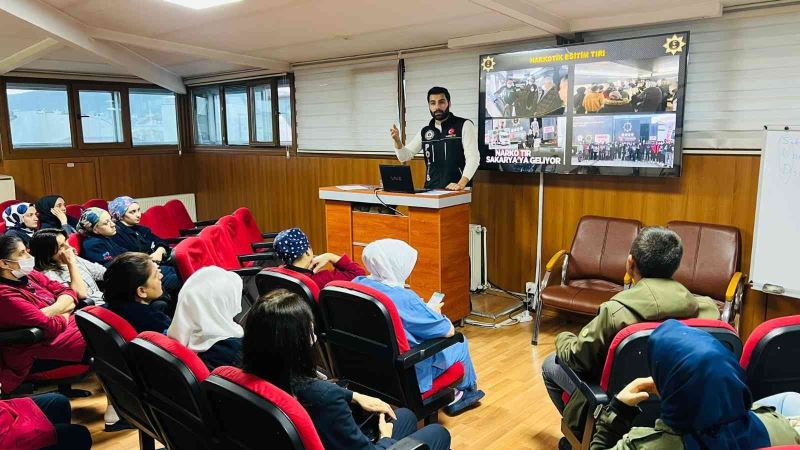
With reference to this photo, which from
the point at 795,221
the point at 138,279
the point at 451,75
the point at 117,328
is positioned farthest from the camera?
the point at 451,75

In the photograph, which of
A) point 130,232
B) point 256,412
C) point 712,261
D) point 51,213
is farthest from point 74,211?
point 712,261

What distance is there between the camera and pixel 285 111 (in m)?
7.20

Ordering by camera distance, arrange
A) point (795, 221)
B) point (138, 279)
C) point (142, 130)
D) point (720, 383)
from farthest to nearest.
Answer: point (142, 130)
point (795, 221)
point (138, 279)
point (720, 383)

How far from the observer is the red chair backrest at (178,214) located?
19.1 ft

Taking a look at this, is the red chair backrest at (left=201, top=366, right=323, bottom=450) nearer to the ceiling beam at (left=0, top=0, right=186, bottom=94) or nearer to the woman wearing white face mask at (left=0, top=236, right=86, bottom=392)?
the woman wearing white face mask at (left=0, top=236, right=86, bottom=392)

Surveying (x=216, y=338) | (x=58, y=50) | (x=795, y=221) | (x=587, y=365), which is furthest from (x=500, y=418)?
(x=58, y=50)

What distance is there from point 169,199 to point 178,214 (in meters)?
2.83

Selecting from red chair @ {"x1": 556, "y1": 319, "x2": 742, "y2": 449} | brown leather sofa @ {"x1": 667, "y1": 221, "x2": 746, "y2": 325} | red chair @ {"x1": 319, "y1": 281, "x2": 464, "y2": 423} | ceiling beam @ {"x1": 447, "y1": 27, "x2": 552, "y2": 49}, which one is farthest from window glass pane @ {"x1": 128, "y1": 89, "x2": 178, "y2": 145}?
red chair @ {"x1": 556, "y1": 319, "x2": 742, "y2": 449}

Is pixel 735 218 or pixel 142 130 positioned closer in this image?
pixel 735 218

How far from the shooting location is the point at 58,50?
5.87 m

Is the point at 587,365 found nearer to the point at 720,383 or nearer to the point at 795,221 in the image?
the point at 720,383

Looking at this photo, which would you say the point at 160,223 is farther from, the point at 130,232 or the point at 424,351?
the point at 424,351

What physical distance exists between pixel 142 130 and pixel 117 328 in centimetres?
696

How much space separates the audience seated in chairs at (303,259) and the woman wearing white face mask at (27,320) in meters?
1.16
